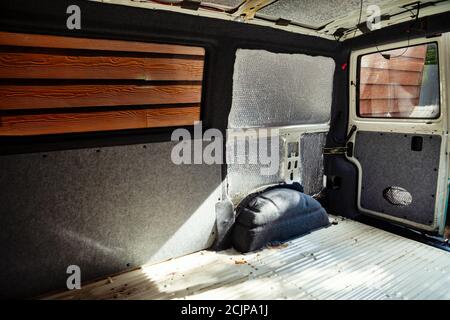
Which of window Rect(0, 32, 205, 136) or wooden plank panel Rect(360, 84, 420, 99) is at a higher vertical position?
wooden plank panel Rect(360, 84, 420, 99)

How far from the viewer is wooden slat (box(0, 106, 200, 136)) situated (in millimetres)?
2012

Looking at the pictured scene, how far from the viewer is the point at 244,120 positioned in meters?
3.02

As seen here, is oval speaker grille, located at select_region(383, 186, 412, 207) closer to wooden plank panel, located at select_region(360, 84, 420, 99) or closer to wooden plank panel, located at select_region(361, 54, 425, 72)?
wooden plank panel, located at select_region(360, 84, 420, 99)

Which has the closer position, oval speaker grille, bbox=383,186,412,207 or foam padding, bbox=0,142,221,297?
foam padding, bbox=0,142,221,297

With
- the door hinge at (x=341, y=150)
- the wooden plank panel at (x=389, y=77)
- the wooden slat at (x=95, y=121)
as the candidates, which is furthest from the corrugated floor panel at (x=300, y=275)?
the wooden plank panel at (x=389, y=77)

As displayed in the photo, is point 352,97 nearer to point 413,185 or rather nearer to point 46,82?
point 413,185

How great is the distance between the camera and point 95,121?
229cm

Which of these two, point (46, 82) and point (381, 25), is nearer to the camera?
point (46, 82)

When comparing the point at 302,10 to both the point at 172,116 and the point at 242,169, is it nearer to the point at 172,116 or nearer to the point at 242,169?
the point at 172,116

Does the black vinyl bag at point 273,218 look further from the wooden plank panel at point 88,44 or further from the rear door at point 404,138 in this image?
the wooden plank panel at point 88,44

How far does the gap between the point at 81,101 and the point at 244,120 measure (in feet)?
5.02

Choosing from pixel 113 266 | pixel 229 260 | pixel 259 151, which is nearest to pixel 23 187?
pixel 113 266

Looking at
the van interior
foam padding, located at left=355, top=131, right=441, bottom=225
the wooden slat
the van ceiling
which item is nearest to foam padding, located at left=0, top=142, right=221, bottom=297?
the van interior

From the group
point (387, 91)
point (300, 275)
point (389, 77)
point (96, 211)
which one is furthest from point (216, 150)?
point (389, 77)
